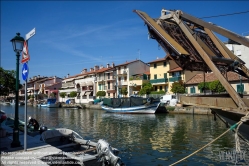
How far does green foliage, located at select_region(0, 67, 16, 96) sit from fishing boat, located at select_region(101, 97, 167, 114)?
1166 inches

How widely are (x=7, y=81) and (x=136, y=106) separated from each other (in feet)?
101

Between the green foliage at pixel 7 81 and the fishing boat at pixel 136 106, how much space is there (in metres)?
29.6

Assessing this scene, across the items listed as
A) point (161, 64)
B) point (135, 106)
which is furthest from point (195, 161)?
point (161, 64)

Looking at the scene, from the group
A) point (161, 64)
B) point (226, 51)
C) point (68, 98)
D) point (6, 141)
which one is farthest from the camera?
point (68, 98)

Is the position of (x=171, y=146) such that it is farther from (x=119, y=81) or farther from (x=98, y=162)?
(x=119, y=81)

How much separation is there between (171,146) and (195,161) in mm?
3045

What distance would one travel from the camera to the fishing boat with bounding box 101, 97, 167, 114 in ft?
127

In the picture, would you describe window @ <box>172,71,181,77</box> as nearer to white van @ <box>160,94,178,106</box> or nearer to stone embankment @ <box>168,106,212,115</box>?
white van @ <box>160,94,178,106</box>

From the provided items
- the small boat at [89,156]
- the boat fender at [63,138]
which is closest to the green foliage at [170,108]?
the boat fender at [63,138]

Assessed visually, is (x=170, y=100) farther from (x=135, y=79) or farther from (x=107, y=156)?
(x=107, y=156)

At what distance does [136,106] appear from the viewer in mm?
40281

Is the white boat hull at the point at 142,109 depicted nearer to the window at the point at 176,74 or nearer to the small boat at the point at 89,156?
the window at the point at 176,74

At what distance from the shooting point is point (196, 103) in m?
7.22

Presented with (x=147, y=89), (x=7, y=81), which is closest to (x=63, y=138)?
(x=7, y=81)
